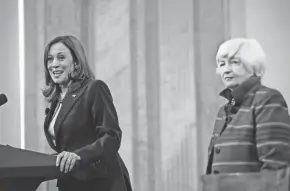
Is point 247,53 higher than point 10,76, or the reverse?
point 247,53

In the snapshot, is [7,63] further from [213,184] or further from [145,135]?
[213,184]

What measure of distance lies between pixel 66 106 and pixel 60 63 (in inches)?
6.7

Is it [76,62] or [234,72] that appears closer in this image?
[234,72]

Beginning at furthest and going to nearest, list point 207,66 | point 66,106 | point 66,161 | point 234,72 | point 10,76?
point 10,76, point 207,66, point 66,106, point 234,72, point 66,161

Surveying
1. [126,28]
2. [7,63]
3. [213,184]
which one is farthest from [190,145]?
[213,184]

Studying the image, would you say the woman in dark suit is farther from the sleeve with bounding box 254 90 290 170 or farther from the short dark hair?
the sleeve with bounding box 254 90 290 170

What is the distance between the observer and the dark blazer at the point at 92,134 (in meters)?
2.14

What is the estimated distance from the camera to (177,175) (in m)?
3.59

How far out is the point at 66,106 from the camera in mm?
2281

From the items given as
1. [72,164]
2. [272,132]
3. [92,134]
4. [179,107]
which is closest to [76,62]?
[92,134]

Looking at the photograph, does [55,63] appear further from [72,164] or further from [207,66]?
[207,66]

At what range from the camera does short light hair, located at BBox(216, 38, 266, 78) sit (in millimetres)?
2047

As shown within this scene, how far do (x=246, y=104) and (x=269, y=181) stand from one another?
39cm

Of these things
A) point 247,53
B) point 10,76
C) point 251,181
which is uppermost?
point 247,53
